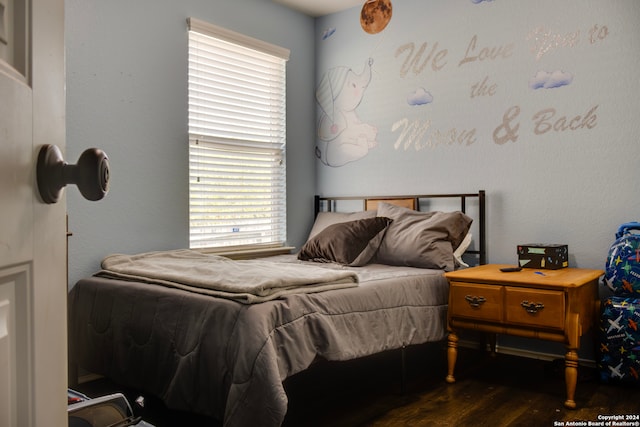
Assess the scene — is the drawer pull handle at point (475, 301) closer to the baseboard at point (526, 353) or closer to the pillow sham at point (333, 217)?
the baseboard at point (526, 353)

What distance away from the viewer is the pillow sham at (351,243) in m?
3.18

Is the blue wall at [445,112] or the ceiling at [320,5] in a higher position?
the ceiling at [320,5]

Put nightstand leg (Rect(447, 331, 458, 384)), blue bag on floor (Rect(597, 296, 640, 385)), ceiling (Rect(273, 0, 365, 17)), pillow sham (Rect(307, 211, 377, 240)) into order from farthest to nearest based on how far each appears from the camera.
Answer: ceiling (Rect(273, 0, 365, 17))
pillow sham (Rect(307, 211, 377, 240))
nightstand leg (Rect(447, 331, 458, 384))
blue bag on floor (Rect(597, 296, 640, 385))

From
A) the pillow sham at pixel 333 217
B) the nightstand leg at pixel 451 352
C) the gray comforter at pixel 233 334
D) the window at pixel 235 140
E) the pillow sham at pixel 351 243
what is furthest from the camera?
the pillow sham at pixel 333 217

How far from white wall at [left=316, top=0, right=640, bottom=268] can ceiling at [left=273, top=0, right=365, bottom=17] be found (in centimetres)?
11

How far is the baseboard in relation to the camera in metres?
3.01

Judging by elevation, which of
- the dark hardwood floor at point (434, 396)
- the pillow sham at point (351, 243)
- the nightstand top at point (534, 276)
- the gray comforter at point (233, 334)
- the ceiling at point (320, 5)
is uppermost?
the ceiling at point (320, 5)

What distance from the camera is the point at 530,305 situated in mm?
2484

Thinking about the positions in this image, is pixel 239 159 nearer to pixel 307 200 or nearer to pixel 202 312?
pixel 307 200

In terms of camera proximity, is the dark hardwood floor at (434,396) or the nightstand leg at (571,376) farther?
the nightstand leg at (571,376)

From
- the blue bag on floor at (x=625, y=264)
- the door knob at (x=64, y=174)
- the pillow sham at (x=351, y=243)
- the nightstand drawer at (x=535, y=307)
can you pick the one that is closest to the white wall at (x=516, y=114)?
the blue bag on floor at (x=625, y=264)

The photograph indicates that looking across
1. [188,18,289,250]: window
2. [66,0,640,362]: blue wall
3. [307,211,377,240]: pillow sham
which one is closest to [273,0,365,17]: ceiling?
[66,0,640,362]: blue wall

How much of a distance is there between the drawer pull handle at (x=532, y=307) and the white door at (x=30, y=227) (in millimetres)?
2307

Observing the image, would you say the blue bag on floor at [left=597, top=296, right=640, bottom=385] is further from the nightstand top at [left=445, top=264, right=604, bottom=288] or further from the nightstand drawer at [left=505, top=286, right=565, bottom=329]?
the nightstand drawer at [left=505, top=286, right=565, bottom=329]
